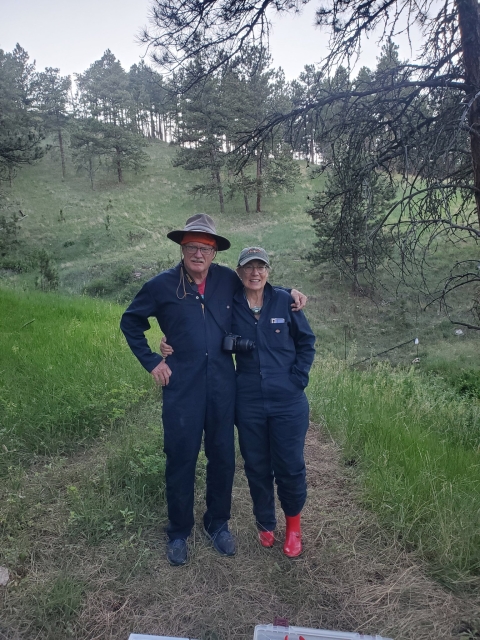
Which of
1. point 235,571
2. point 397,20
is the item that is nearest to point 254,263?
point 235,571

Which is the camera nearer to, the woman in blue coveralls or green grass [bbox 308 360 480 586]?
the woman in blue coveralls

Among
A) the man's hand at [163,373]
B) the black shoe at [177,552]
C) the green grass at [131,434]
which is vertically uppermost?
the man's hand at [163,373]

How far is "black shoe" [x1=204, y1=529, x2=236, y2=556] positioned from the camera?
2.78m

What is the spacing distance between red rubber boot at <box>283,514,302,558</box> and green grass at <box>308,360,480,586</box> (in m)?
0.60

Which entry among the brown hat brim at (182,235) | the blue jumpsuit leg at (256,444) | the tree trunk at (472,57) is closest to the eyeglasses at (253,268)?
the brown hat brim at (182,235)

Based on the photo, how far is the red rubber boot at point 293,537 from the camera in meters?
2.76

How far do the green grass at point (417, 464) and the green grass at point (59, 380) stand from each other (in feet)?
7.47

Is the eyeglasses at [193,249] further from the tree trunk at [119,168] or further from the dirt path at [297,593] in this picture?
the tree trunk at [119,168]

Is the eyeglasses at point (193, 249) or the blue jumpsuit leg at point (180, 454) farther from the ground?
the eyeglasses at point (193, 249)

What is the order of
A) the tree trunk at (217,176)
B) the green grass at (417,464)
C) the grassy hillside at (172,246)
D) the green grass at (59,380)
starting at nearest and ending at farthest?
the green grass at (417,464)
the green grass at (59,380)
the grassy hillside at (172,246)
the tree trunk at (217,176)

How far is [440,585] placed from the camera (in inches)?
95.8

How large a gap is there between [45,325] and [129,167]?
35.2 metres

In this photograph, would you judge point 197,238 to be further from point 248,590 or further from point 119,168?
point 119,168

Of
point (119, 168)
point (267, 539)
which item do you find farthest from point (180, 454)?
point (119, 168)
